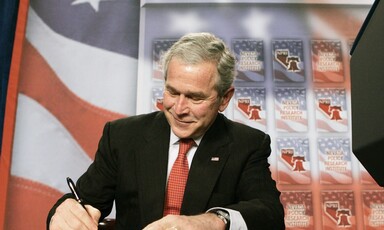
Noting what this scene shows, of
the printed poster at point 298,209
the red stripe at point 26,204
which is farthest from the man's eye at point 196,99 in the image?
the red stripe at point 26,204

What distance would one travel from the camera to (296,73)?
2.05m

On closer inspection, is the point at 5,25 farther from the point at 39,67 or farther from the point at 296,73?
the point at 296,73

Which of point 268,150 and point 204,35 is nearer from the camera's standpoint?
point 204,35

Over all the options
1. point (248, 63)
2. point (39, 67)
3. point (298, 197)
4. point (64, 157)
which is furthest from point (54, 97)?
point (298, 197)

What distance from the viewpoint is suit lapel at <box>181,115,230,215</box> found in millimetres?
1209

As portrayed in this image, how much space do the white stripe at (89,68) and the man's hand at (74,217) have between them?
3.37ft

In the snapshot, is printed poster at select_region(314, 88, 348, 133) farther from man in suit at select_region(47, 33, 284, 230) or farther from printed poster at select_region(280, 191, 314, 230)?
man in suit at select_region(47, 33, 284, 230)

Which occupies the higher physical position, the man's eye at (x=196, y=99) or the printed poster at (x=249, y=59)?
the printed poster at (x=249, y=59)

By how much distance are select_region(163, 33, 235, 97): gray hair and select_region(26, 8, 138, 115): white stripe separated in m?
0.84

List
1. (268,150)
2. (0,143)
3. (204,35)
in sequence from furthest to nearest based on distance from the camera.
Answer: (0,143), (268,150), (204,35)

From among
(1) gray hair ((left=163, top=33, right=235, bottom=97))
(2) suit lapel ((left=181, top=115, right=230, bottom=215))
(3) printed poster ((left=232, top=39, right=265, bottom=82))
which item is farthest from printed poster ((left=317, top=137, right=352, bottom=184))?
(1) gray hair ((left=163, top=33, right=235, bottom=97))

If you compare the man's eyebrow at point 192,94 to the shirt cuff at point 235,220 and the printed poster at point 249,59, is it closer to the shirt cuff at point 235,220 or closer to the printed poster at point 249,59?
the shirt cuff at point 235,220

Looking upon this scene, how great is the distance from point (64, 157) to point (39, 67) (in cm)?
44

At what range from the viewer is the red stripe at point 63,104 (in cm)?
202
